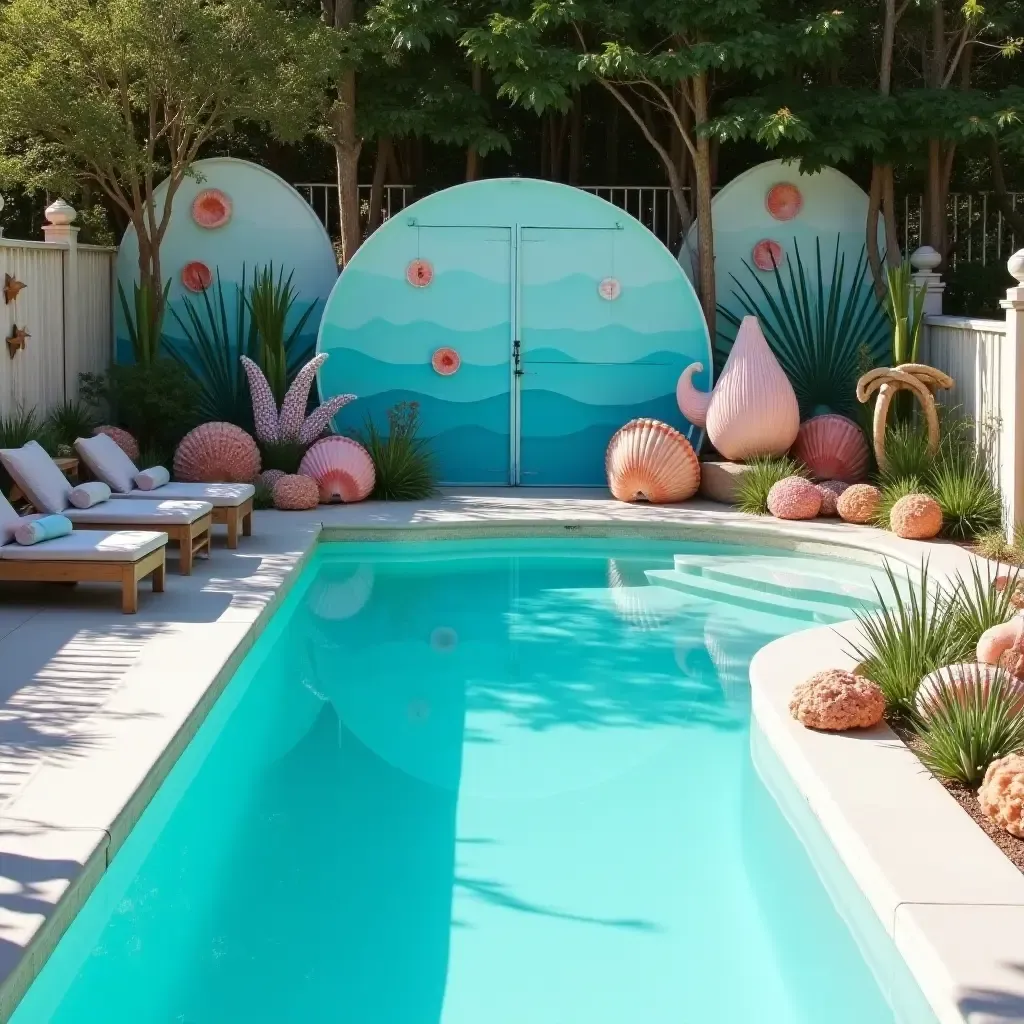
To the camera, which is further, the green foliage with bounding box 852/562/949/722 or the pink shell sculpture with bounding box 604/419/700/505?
the pink shell sculpture with bounding box 604/419/700/505

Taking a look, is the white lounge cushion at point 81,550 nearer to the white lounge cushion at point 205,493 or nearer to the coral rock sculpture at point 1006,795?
the white lounge cushion at point 205,493

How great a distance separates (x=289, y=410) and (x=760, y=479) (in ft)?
12.7

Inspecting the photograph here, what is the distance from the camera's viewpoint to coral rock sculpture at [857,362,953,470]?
11133mm

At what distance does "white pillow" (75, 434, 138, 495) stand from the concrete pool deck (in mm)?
866

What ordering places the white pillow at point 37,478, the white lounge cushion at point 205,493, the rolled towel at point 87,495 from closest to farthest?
1. the white pillow at point 37,478
2. the rolled towel at point 87,495
3. the white lounge cushion at point 205,493

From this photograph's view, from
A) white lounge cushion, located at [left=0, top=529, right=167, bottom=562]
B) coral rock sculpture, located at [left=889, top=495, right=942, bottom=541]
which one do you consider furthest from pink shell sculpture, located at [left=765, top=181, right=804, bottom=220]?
white lounge cushion, located at [left=0, top=529, right=167, bottom=562]

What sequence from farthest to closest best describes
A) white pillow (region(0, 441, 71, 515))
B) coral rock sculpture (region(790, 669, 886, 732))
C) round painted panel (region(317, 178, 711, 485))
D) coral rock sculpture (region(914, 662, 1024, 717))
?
round painted panel (region(317, 178, 711, 485)) < white pillow (region(0, 441, 71, 515)) < coral rock sculpture (region(790, 669, 886, 732)) < coral rock sculpture (region(914, 662, 1024, 717))

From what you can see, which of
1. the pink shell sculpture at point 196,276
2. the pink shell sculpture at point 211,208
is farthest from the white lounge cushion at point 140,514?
the pink shell sculpture at point 211,208

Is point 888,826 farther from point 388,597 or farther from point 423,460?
point 423,460

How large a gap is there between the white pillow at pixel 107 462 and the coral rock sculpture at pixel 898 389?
5.33 metres

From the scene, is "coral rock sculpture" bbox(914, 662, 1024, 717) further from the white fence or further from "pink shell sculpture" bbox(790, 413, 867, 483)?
the white fence

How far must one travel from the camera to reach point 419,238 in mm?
13203

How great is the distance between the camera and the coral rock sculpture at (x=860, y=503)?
11133mm

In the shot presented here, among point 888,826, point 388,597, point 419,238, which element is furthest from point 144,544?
point 419,238
